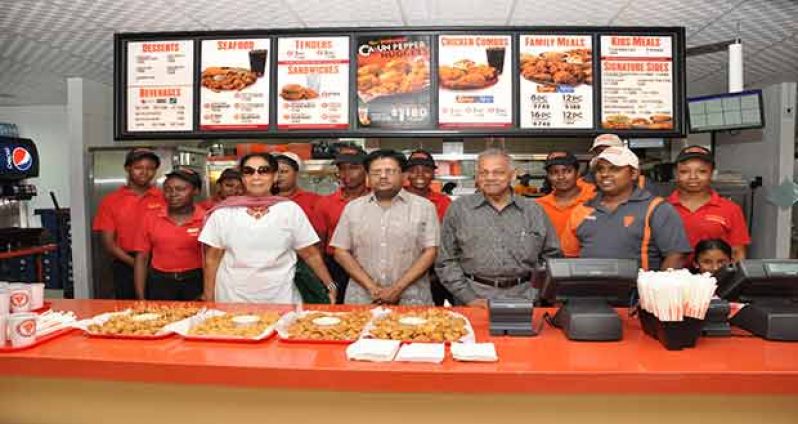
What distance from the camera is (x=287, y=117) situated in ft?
10.1

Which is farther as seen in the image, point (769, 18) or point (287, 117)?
point (769, 18)

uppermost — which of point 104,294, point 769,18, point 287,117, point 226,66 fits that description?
point 769,18

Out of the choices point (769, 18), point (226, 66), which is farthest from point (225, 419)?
point (769, 18)

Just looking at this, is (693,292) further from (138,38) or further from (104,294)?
(104,294)

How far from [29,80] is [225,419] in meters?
7.16

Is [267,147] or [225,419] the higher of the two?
[267,147]

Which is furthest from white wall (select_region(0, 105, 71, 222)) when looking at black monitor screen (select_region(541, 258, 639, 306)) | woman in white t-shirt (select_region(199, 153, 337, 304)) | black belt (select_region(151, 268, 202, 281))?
black monitor screen (select_region(541, 258, 639, 306))

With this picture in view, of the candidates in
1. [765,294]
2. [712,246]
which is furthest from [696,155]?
[765,294]

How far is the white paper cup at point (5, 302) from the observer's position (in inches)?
81.0

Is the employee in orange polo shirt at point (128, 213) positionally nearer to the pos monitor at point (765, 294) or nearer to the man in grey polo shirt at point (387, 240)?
the man in grey polo shirt at point (387, 240)

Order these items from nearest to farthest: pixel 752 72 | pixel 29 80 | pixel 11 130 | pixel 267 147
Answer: pixel 267 147 < pixel 752 72 < pixel 29 80 < pixel 11 130

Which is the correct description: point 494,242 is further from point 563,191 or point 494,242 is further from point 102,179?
point 102,179

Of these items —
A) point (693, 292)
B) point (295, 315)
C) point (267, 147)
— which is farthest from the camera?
point (267, 147)

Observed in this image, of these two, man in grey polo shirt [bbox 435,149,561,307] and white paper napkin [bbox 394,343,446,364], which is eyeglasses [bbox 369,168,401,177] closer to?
man in grey polo shirt [bbox 435,149,561,307]
